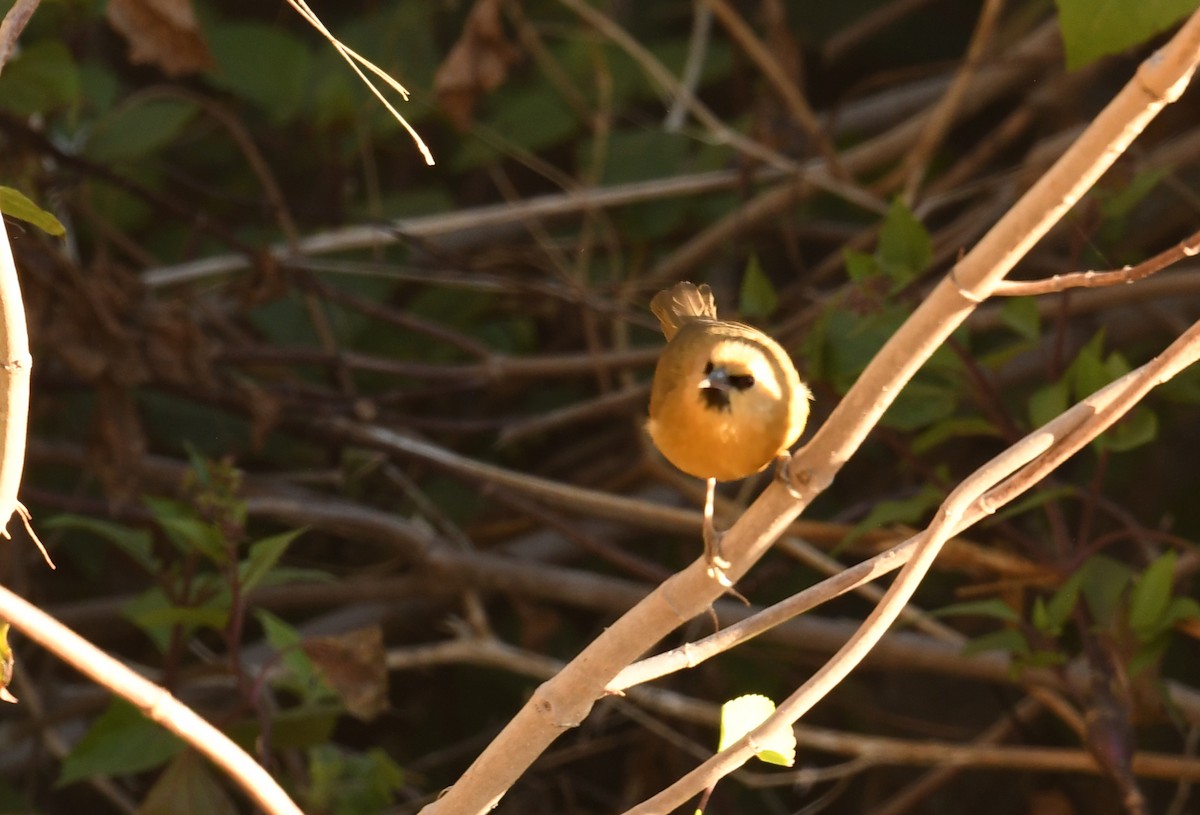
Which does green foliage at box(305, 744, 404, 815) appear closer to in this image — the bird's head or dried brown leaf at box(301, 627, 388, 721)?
dried brown leaf at box(301, 627, 388, 721)

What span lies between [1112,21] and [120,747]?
1.48 m

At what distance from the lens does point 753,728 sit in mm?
1073

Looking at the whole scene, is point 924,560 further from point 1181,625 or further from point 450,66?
point 450,66

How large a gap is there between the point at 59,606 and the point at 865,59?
7.39 ft

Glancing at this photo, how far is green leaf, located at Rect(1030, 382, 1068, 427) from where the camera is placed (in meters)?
1.94

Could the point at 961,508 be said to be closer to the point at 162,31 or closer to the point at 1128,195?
the point at 1128,195

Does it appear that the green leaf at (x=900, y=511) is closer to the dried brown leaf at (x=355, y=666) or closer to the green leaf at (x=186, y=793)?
the dried brown leaf at (x=355, y=666)

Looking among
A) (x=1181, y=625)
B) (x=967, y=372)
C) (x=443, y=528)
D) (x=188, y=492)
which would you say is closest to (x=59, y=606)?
(x=443, y=528)

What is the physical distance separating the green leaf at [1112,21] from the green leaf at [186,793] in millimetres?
1360

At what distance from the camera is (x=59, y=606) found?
2840 millimetres

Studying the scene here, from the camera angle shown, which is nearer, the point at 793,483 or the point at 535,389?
the point at 793,483

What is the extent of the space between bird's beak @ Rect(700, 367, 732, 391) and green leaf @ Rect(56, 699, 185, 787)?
3.57ft

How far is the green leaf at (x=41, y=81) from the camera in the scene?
8.12 ft

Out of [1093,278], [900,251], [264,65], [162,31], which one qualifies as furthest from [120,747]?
[264,65]
